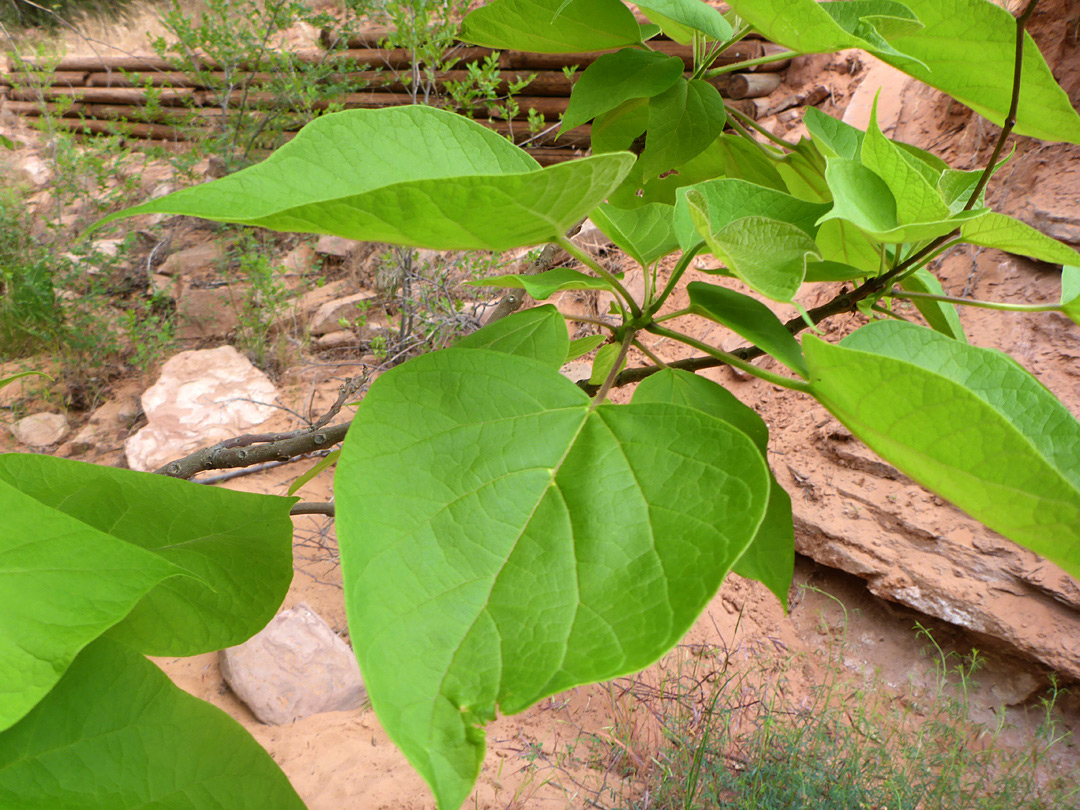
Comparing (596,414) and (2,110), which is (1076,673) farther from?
(2,110)

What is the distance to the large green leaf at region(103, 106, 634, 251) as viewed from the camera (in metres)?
0.25

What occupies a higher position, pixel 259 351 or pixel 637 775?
pixel 259 351

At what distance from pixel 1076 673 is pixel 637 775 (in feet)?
3.91

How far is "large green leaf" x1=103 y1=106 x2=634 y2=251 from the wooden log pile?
117 inches

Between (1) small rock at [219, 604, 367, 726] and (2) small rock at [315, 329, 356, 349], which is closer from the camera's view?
(1) small rock at [219, 604, 367, 726]

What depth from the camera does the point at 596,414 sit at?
347 mm

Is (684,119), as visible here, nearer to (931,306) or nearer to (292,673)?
(931,306)

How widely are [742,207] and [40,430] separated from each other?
414 centimetres

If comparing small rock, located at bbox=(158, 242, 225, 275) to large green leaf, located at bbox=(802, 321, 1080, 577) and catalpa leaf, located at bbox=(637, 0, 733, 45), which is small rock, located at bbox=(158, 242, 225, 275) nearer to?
catalpa leaf, located at bbox=(637, 0, 733, 45)

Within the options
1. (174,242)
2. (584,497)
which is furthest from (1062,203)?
(174,242)

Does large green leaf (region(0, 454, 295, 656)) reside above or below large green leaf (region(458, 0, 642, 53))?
below

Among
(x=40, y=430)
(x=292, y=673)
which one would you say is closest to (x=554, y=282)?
(x=292, y=673)

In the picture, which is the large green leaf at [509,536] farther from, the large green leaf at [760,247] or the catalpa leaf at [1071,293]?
the catalpa leaf at [1071,293]

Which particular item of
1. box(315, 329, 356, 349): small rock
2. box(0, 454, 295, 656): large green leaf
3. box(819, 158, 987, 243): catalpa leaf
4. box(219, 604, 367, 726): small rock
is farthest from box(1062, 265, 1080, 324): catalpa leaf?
box(315, 329, 356, 349): small rock
